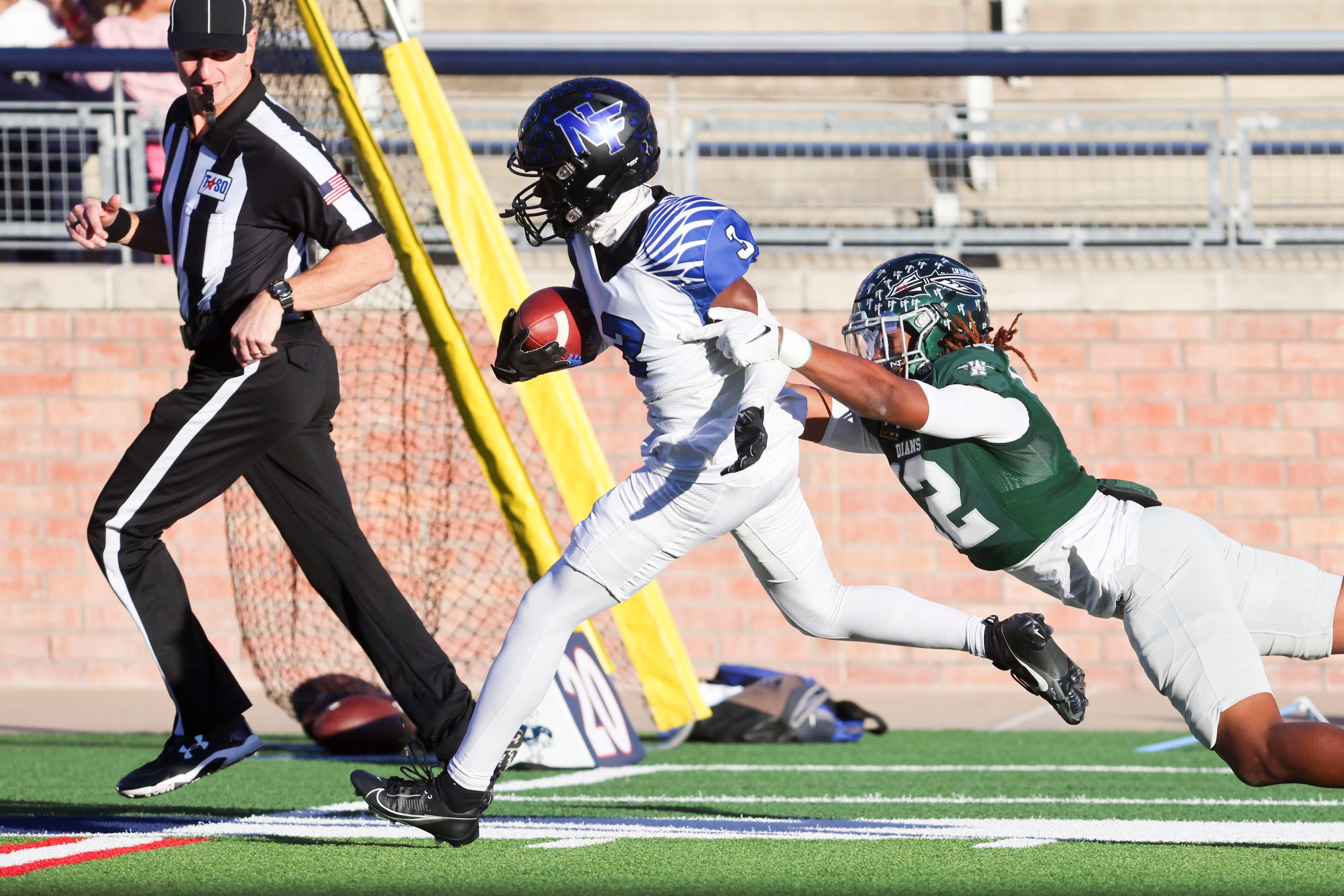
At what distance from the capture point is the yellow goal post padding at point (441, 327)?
5.34m

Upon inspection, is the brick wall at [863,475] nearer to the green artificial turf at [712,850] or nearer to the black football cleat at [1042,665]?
the green artificial turf at [712,850]

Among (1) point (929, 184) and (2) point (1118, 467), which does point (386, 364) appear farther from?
(2) point (1118, 467)

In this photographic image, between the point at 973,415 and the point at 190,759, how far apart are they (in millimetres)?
2187

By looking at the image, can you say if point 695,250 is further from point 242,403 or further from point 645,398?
point 242,403

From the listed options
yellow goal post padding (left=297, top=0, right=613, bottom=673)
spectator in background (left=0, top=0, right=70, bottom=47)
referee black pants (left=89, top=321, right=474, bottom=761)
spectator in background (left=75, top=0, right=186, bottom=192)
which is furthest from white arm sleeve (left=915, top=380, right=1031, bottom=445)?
spectator in background (left=0, top=0, right=70, bottom=47)

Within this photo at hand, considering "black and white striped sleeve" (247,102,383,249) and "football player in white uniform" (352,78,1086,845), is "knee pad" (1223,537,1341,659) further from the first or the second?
"black and white striped sleeve" (247,102,383,249)

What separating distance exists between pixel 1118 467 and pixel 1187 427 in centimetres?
46

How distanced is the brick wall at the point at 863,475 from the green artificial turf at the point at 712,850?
2.45m

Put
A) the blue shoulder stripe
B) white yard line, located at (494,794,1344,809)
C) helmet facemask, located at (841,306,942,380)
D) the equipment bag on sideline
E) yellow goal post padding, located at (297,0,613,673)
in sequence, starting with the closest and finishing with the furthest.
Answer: the blue shoulder stripe
helmet facemask, located at (841,306,942,380)
white yard line, located at (494,794,1344,809)
yellow goal post padding, located at (297,0,613,673)
the equipment bag on sideline

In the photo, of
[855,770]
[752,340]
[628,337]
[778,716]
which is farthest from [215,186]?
[778,716]

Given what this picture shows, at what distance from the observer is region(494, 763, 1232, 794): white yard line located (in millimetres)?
5418

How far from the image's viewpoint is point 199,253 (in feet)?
13.4

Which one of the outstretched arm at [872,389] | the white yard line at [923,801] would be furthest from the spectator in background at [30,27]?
the outstretched arm at [872,389]

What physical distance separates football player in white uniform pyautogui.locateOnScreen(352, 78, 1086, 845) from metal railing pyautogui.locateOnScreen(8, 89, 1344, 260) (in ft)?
15.8
